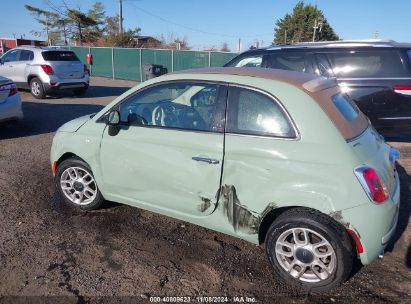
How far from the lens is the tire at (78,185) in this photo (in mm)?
4047

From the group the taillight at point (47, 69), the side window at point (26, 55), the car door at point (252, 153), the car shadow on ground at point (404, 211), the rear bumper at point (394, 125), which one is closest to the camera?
the car door at point (252, 153)

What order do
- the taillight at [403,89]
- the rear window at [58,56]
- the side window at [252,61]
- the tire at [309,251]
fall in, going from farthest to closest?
the rear window at [58,56]
the side window at [252,61]
the taillight at [403,89]
the tire at [309,251]

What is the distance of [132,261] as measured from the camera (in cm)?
326

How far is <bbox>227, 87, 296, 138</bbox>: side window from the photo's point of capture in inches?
113

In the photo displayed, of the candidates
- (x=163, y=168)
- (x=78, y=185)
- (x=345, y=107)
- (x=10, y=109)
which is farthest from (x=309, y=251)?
(x=10, y=109)

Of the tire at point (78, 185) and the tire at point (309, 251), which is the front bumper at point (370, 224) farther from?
the tire at point (78, 185)

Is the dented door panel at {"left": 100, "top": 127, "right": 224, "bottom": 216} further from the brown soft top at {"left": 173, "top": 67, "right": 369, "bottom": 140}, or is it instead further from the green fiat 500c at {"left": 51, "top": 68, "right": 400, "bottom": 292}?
the brown soft top at {"left": 173, "top": 67, "right": 369, "bottom": 140}

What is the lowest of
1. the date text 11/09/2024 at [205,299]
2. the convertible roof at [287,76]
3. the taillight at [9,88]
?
the date text 11/09/2024 at [205,299]

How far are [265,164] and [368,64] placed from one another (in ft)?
13.6

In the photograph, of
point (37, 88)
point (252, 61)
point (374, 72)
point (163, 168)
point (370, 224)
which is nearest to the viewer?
point (370, 224)

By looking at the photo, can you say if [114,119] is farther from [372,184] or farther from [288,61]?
[288,61]

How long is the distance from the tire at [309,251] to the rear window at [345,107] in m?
0.91

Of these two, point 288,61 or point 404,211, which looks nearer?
point 404,211

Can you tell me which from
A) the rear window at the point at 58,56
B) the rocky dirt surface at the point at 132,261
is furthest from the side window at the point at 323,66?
the rear window at the point at 58,56
